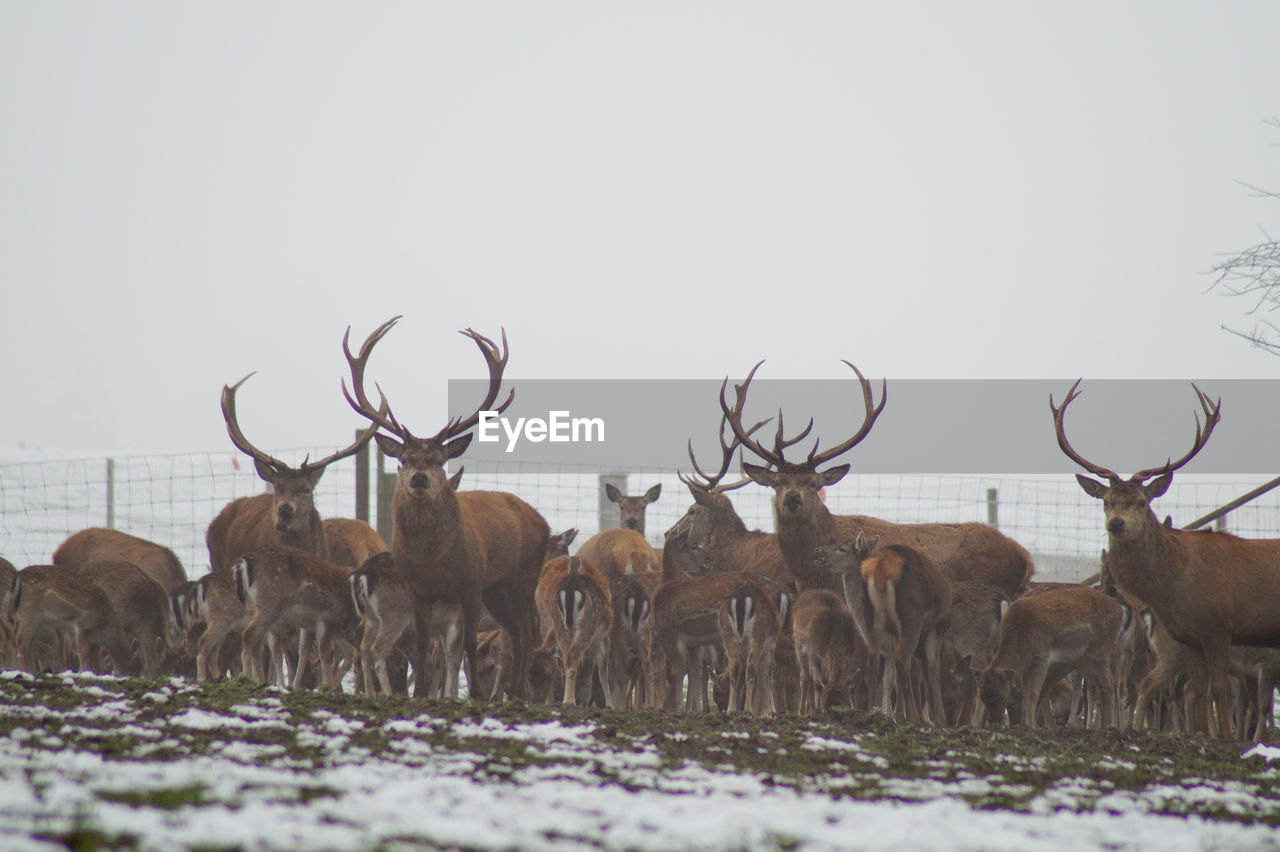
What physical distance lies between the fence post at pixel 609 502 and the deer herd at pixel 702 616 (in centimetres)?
382

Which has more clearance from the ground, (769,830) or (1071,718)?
(769,830)

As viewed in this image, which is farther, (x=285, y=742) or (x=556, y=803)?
(x=285, y=742)

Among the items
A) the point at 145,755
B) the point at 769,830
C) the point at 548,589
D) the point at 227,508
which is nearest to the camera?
the point at 769,830

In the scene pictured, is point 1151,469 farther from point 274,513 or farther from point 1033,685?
point 274,513

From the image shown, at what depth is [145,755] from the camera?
4.03m

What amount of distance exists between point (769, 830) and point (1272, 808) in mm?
2001

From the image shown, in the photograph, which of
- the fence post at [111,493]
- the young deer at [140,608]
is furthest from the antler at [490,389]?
the fence post at [111,493]

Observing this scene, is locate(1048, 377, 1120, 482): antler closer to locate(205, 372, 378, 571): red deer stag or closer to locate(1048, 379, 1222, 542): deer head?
locate(1048, 379, 1222, 542): deer head

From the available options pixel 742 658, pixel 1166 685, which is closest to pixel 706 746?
pixel 742 658

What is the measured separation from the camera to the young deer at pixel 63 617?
25.7 ft

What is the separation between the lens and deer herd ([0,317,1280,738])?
25.0 ft

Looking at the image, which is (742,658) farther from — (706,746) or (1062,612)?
(706,746)

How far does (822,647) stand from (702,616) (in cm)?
86

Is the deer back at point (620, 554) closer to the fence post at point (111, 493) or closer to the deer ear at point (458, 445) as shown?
the deer ear at point (458, 445)
